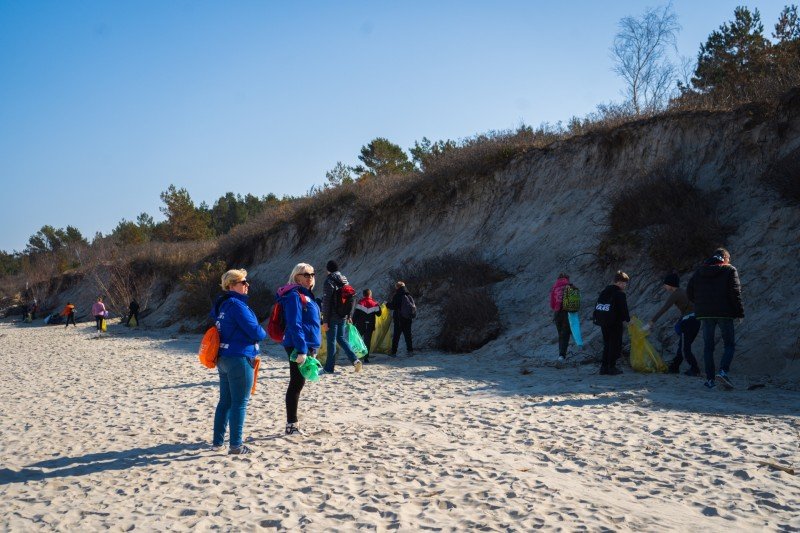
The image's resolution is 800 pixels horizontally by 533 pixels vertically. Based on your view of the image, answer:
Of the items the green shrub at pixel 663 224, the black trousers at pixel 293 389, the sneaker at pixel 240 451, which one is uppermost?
the green shrub at pixel 663 224

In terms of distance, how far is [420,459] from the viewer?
19.3 ft

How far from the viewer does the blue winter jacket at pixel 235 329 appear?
6199mm

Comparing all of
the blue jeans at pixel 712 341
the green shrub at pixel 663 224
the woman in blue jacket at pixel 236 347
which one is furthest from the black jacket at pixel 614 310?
the woman in blue jacket at pixel 236 347

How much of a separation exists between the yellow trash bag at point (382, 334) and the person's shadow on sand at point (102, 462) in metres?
8.16

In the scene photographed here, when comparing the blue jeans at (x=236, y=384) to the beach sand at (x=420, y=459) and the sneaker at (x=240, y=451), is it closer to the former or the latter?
the sneaker at (x=240, y=451)

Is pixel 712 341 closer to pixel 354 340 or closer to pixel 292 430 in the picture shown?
pixel 292 430

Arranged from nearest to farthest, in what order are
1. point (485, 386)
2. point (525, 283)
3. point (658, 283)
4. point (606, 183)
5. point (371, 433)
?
point (371, 433), point (485, 386), point (658, 283), point (525, 283), point (606, 183)

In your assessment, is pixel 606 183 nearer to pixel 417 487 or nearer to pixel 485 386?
pixel 485 386

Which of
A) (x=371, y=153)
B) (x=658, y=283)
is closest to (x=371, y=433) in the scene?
(x=658, y=283)

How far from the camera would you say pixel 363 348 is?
12.4 metres

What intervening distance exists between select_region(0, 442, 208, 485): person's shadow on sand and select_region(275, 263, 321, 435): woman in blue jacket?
3.33 ft

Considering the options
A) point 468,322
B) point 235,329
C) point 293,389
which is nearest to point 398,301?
point 468,322

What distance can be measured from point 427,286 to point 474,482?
13.2m

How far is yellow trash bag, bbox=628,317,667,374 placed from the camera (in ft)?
34.9
